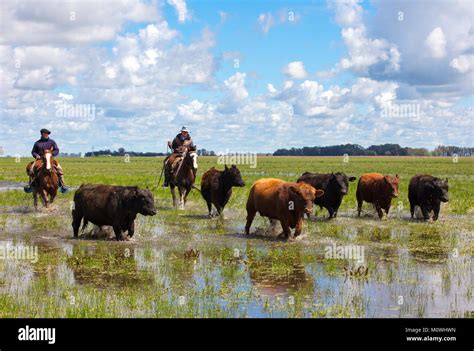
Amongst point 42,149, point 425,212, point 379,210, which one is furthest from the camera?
point 42,149

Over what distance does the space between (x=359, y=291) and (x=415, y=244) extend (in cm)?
514

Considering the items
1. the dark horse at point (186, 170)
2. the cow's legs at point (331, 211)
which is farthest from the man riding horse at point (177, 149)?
the cow's legs at point (331, 211)

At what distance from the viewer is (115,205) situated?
13.3 meters

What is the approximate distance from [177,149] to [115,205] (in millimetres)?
8518

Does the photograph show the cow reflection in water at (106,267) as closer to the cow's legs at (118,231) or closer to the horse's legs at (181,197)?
the cow's legs at (118,231)

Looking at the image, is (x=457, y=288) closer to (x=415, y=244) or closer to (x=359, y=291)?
(x=359, y=291)

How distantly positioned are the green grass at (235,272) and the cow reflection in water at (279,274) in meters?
0.02

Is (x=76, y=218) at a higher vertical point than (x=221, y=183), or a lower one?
lower

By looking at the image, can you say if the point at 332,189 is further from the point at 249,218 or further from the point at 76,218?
the point at 76,218

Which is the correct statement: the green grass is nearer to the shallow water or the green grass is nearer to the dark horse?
the shallow water

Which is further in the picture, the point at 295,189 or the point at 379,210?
the point at 379,210

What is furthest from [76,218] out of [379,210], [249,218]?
[379,210]

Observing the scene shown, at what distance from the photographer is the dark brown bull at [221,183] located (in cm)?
1789

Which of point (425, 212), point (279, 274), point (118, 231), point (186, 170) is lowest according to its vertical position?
point (279, 274)
